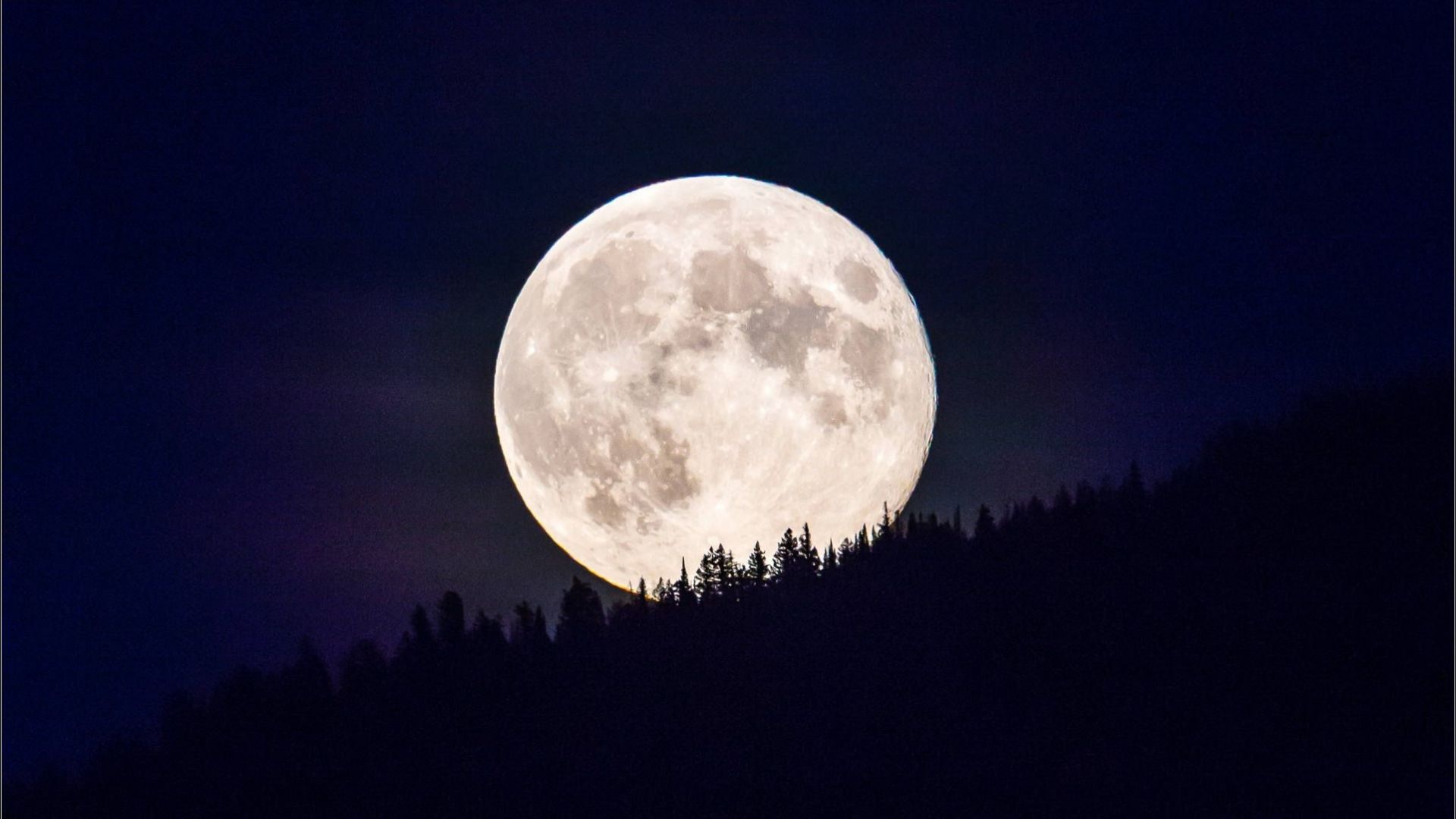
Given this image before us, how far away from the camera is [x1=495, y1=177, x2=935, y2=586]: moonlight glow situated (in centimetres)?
3300

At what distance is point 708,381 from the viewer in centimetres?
3288

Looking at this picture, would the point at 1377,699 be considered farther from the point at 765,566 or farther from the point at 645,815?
the point at 765,566

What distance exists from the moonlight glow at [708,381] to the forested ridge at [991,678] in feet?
4.84

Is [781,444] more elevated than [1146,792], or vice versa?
[781,444]

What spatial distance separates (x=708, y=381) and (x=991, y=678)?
Answer: 1048 centimetres

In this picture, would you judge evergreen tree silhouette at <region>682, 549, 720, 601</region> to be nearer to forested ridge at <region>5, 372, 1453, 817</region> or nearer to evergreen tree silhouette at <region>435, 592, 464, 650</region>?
forested ridge at <region>5, 372, 1453, 817</region>

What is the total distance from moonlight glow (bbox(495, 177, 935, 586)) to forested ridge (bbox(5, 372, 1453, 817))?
4.84ft

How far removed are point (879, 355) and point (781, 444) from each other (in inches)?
150

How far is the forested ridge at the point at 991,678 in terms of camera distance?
73.9ft

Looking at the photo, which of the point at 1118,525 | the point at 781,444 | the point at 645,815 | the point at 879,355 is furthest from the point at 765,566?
the point at 645,815

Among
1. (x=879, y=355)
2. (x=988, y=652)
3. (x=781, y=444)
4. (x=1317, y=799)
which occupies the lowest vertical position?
(x=1317, y=799)

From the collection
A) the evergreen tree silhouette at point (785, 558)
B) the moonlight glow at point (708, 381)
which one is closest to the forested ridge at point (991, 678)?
the evergreen tree silhouette at point (785, 558)

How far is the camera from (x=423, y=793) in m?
29.2

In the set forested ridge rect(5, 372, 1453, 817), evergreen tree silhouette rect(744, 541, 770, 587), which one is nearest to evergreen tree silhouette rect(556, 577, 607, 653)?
forested ridge rect(5, 372, 1453, 817)
